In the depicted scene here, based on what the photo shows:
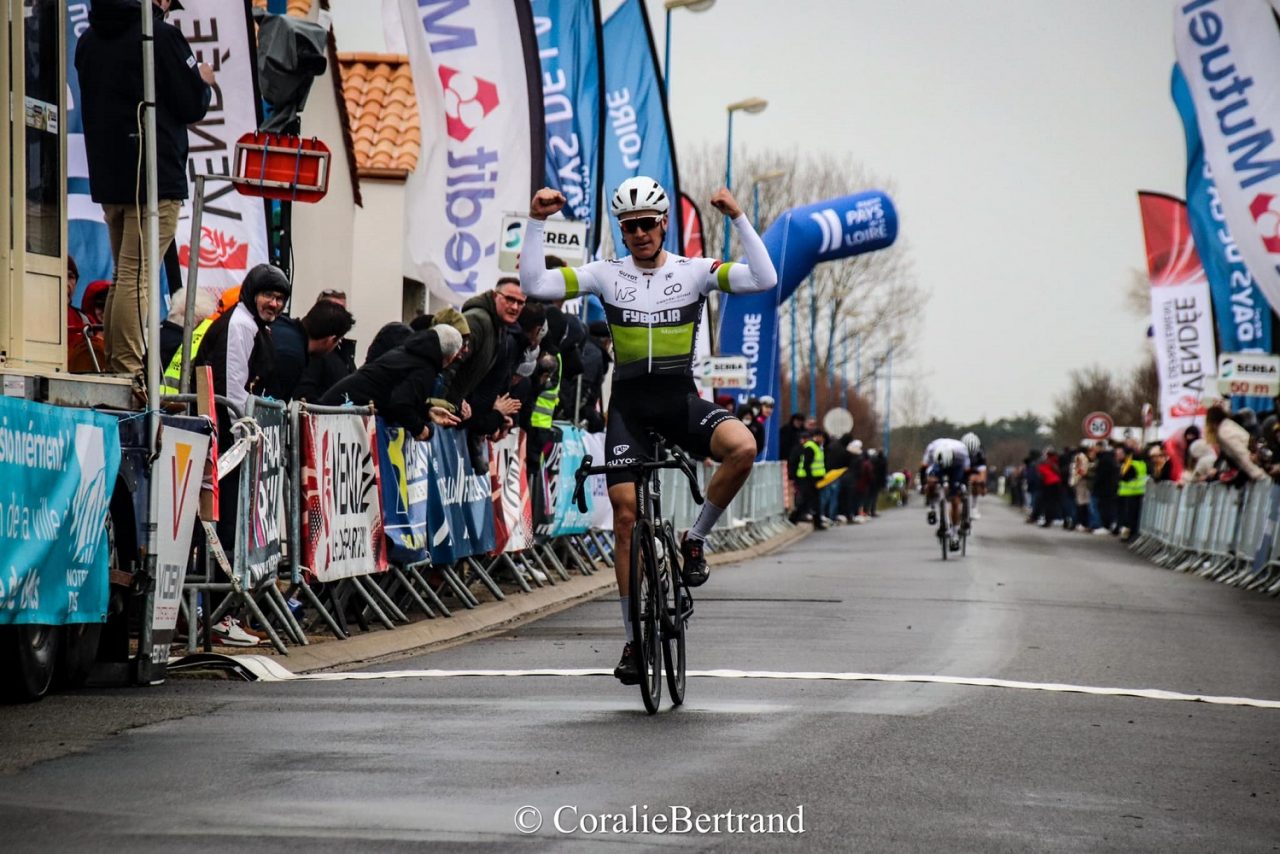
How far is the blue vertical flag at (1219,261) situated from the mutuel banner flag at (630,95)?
8003 millimetres

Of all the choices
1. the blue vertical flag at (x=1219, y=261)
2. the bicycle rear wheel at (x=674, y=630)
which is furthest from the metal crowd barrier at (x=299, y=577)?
the blue vertical flag at (x=1219, y=261)

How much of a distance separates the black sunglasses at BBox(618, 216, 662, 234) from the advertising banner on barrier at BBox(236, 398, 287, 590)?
269 centimetres

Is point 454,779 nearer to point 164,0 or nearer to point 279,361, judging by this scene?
point 164,0

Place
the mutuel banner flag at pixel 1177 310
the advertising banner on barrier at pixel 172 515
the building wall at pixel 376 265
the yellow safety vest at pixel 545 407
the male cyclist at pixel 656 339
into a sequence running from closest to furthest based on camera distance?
the male cyclist at pixel 656 339, the advertising banner on barrier at pixel 172 515, the yellow safety vest at pixel 545 407, the building wall at pixel 376 265, the mutuel banner flag at pixel 1177 310

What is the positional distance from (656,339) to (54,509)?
2.77 meters

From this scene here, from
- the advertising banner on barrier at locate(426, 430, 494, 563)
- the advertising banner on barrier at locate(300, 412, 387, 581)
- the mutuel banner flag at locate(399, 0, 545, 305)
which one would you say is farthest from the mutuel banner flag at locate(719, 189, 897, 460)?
the advertising banner on barrier at locate(300, 412, 387, 581)

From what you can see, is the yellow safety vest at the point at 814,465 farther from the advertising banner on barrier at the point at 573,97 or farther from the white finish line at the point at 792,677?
the white finish line at the point at 792,677

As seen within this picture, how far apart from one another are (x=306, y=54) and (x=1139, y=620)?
8.72 m

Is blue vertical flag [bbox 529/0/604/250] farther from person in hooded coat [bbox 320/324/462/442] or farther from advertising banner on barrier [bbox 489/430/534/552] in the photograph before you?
person in hooded coat [bbox 320/324/462/442]

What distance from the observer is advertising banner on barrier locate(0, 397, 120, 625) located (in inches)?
320

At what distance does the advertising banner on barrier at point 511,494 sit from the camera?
53.9ft

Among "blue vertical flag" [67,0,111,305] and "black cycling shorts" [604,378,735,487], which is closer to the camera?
"black cycling shorts" [604,378,735,487]

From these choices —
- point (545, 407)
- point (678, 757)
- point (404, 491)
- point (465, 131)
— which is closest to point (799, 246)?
point (465, 131)

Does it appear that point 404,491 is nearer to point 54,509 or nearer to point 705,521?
point 705,521
